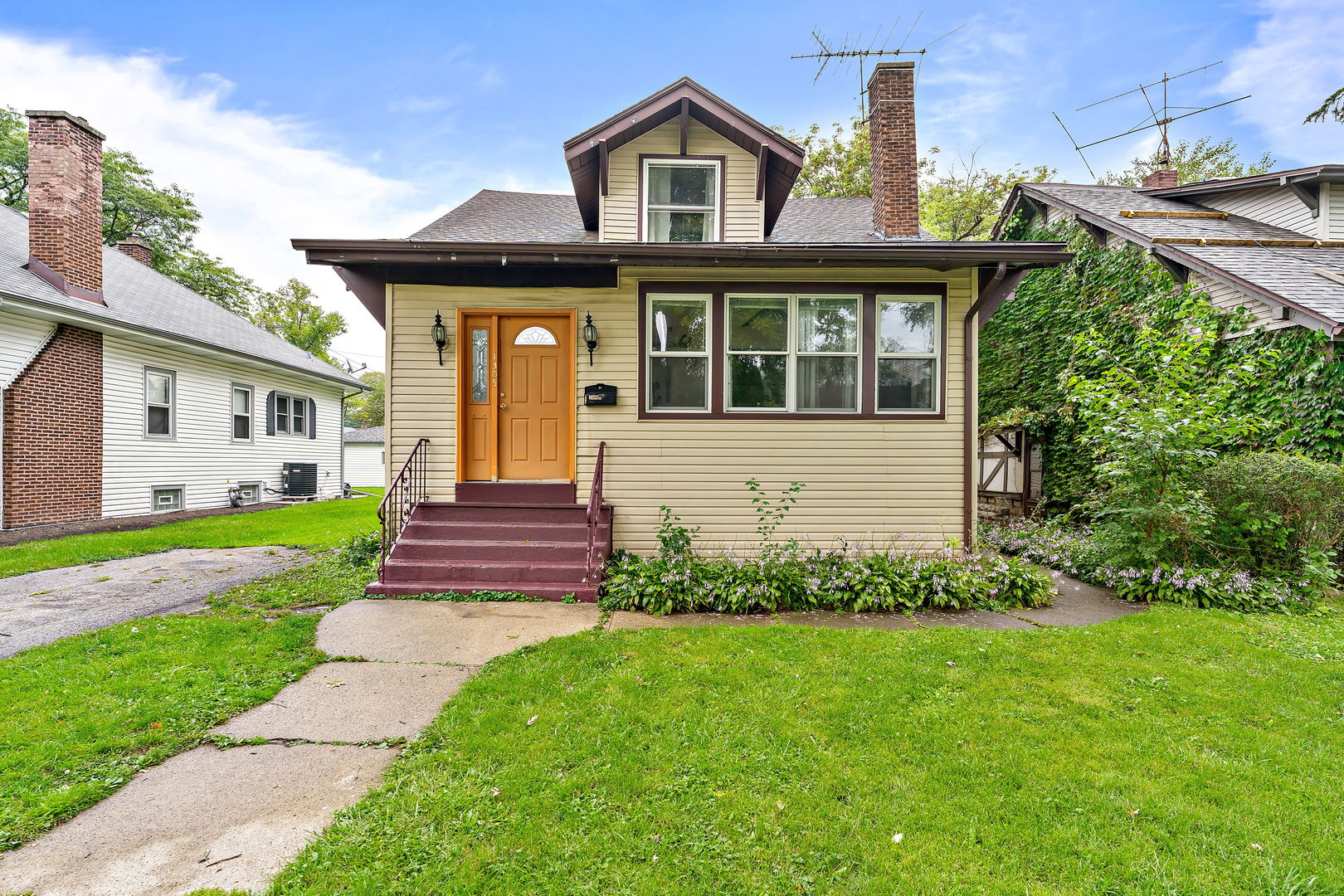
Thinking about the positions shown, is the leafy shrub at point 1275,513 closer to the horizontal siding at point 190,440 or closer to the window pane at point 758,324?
the window pane at point 758,324

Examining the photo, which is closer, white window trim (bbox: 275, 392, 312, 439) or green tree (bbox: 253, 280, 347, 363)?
white window trim (bbox: 275, 392, 312, 439)

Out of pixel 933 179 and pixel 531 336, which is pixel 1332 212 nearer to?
pixel 531 336

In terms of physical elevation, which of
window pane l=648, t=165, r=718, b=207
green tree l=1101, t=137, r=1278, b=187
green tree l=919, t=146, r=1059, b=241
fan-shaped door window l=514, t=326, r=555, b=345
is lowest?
fan-shaped door window l=514, t=326, r=555, b=345

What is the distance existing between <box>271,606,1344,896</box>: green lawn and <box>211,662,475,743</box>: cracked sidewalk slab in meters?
0.22

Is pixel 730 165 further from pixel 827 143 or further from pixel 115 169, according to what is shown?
pixel 115 169

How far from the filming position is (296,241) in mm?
5441

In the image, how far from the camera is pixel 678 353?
6.27m

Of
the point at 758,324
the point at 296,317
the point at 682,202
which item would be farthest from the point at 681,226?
the point at 296,317

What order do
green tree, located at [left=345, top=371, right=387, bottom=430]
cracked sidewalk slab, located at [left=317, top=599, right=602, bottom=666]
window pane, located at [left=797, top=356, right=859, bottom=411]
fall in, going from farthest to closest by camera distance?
green tree, located at [left=345, top=371, right=387, bottom=430], window pane, located at [left=797, top=356, right=859, bottom=411], cracked sidewalk slab, located at [left=317, top=599, right=602, bottom=666]

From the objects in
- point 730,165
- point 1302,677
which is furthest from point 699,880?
point 730,165

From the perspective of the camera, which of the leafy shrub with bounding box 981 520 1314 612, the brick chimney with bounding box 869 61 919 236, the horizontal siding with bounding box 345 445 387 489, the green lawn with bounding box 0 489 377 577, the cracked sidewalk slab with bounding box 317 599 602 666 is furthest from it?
the horizontal siding with bounding box 345 445 387 489

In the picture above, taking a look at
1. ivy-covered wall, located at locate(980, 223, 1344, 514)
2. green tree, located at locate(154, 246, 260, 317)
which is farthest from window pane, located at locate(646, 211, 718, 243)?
green tree, located at locate(154, 246, 260, 317)

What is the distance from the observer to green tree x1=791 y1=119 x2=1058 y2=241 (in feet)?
62.9

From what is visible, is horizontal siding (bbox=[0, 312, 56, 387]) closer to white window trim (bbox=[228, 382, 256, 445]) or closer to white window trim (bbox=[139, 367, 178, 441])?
white window trim (bbox=[139, 367, 178, 441])
